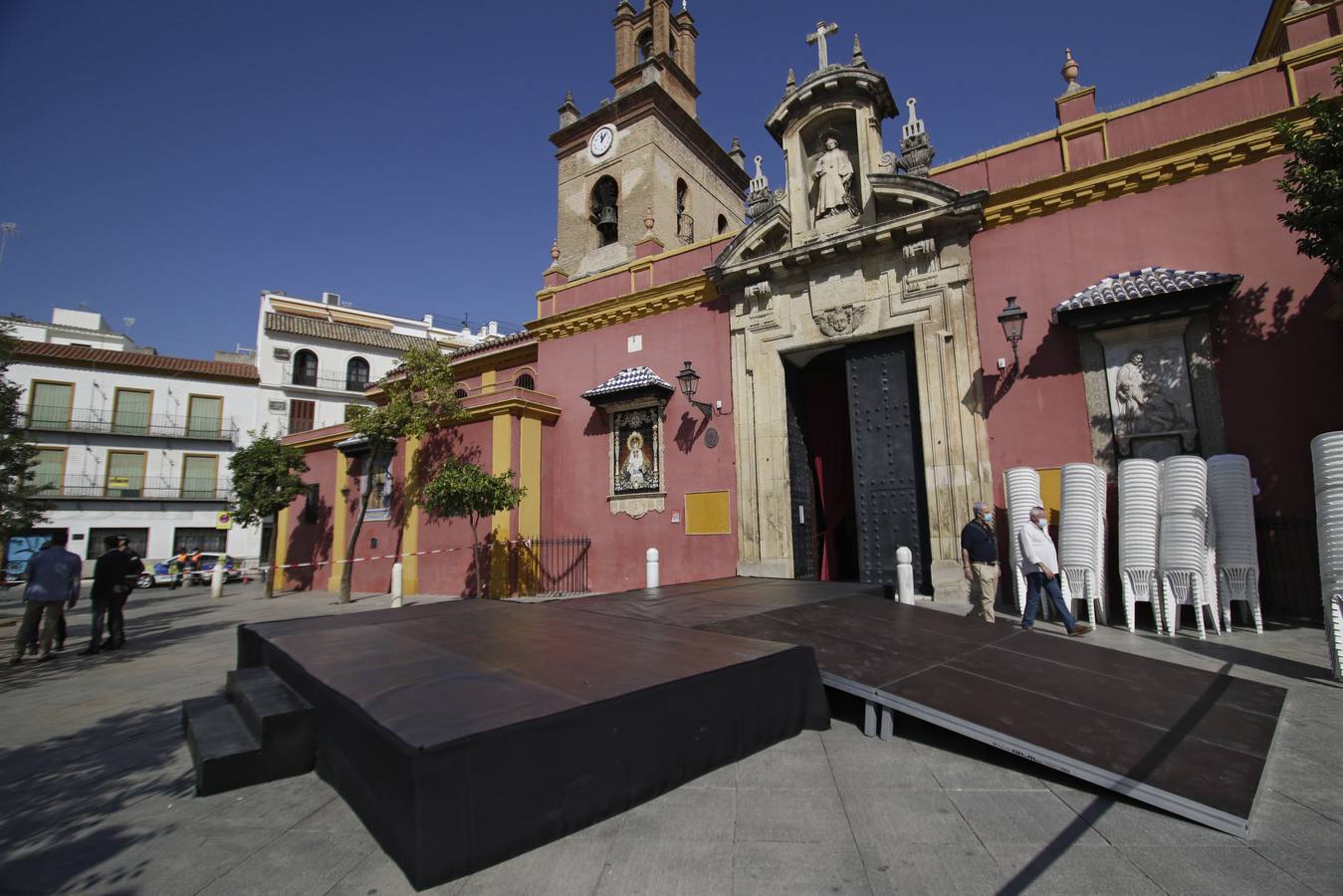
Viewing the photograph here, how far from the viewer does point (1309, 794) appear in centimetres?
282

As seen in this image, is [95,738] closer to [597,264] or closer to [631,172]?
[597,264]

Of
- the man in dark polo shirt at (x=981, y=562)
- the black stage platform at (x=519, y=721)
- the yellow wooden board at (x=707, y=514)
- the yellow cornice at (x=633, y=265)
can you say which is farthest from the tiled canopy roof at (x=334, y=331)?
the black stage platform at (x=519, y=721)

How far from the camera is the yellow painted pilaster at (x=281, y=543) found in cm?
1759

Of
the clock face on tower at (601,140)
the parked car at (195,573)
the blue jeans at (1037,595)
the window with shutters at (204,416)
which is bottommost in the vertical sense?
the parked car at (195,573)

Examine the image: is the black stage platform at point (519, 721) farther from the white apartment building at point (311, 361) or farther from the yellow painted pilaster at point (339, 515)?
the white apartment building at point (311, 361)

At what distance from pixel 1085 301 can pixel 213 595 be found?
67.1 ft

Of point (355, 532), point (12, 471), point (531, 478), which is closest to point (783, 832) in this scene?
point (531, 478)

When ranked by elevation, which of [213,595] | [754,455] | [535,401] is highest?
[535,401]

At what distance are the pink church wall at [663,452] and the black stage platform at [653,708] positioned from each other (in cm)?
543

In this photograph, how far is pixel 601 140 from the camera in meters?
19.2

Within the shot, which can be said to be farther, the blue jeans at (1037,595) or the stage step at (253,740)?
the blue jeans at (1037,595)

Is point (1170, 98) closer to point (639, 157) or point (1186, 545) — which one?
point (1186, 545)

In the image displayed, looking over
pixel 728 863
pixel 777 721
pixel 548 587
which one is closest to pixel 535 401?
pixel 548 587

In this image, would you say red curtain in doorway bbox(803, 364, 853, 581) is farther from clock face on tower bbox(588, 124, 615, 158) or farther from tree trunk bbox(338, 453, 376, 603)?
clock face on tower bbox(588, 124, 615, 158)
